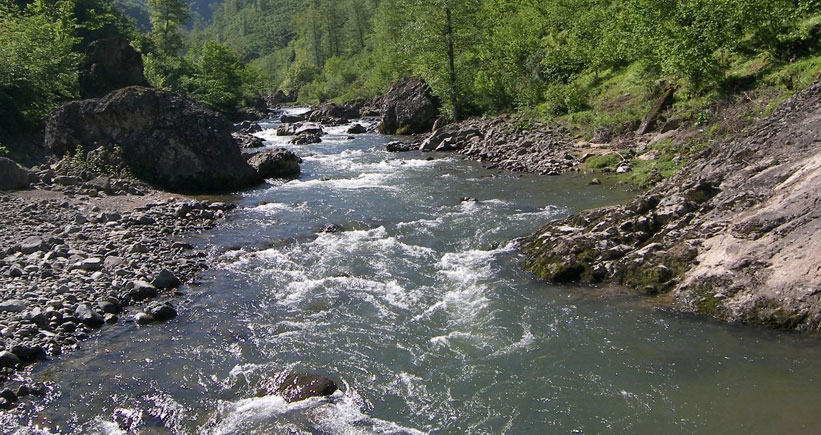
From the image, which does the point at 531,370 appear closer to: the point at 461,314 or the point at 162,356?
the point at 461,314

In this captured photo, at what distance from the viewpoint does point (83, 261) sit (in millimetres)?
16438

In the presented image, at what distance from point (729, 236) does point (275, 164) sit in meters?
23.1

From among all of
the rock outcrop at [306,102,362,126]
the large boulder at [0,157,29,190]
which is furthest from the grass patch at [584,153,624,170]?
the rock outcrop at [306,102,362,126]

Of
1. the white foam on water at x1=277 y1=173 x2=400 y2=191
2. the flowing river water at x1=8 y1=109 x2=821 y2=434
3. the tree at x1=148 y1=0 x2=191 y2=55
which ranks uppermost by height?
the tree at x1=148 y1=0 x2=191 y2=55

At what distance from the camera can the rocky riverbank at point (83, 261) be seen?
12.6 m

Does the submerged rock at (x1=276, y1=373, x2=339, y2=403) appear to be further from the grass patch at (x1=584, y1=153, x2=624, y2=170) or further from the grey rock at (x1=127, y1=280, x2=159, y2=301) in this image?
the grass patch at (x1=584, y1=153, x2=624, y2=170)

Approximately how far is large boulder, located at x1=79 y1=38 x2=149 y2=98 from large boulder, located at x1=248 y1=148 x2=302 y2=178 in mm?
21196

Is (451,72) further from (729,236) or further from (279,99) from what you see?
(279,99)

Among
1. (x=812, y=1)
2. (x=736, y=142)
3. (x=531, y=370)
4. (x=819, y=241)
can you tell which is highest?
(x=812, y=1)

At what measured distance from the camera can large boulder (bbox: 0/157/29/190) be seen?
2433 centimetres

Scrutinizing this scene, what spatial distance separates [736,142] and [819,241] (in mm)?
6502

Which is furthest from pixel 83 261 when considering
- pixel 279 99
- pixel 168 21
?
pixel 279 99

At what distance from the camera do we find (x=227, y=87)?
227 ft

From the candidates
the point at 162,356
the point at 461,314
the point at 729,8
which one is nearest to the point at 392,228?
the point at 461,314
